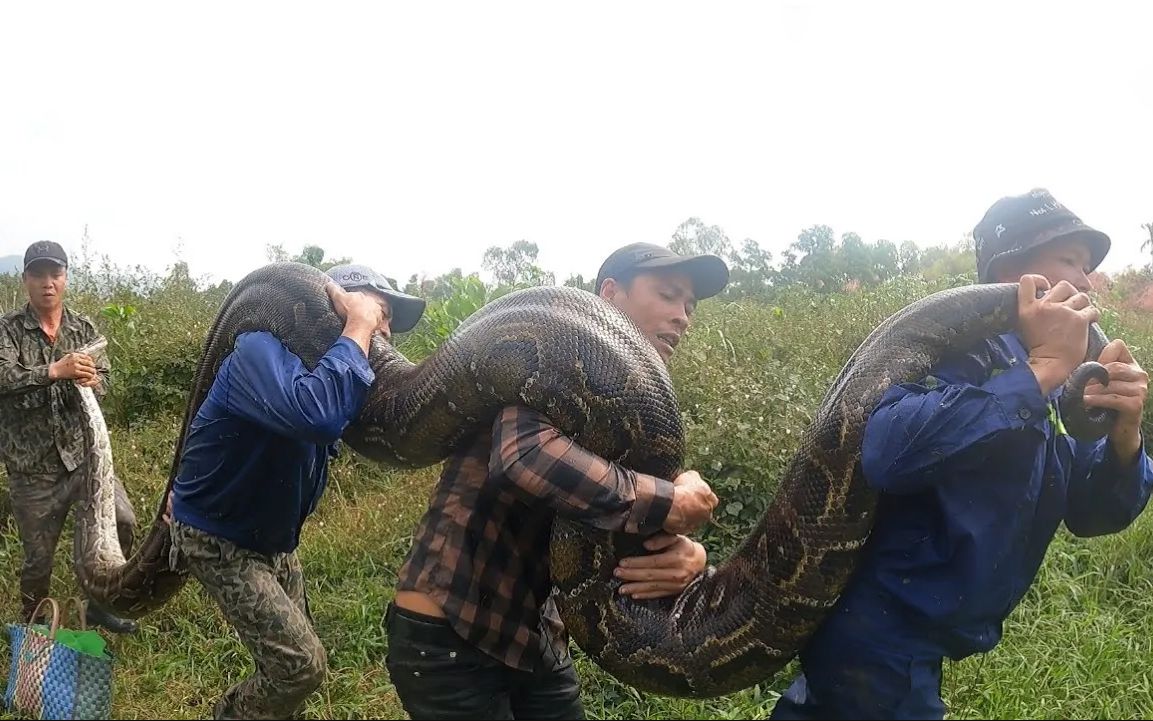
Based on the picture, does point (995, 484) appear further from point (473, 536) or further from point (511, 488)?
point (473, 536)

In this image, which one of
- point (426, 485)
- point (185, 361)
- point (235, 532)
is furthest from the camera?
point (185, 361)

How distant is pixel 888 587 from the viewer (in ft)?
6.81

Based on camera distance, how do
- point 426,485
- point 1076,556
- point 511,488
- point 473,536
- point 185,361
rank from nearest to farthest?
point 511,488 < point 473,536 < point 1076,556 < point 426,485 < point 185,361

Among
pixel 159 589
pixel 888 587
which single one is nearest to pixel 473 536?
pixel 888 587

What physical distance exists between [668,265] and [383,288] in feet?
4.09

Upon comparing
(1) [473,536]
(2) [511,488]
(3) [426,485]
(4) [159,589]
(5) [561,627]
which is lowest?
(3) [426,485]

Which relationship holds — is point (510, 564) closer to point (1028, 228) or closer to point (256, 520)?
point (256, 520)

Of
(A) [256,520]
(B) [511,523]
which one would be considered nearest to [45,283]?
(A) [256,520]

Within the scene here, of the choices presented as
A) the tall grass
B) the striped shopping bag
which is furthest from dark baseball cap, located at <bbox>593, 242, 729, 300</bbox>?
the striped shopping bag

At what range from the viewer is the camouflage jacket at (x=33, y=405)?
539 centimetres

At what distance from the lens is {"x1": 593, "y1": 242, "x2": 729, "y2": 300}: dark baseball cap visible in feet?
9.43

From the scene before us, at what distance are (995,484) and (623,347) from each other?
3.74 ft

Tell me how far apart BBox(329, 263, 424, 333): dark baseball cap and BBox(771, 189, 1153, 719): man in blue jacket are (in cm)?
209

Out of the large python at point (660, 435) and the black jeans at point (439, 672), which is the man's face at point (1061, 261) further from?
the black jeans at point (439, 672)
